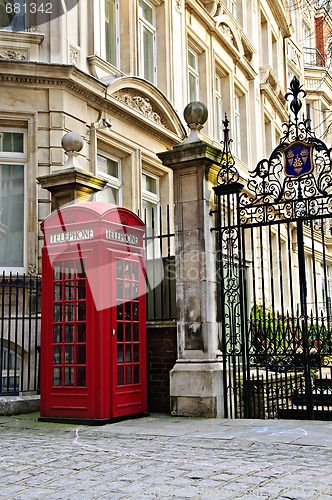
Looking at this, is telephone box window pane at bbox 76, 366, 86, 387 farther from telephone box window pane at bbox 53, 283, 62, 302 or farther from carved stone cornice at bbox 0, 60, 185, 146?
carved stone cornice at bbox 0, 60, 185, 146

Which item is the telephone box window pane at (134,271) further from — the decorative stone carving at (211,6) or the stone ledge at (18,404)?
the decorative stone carving at (211,6)

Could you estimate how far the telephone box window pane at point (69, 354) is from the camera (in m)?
8.45

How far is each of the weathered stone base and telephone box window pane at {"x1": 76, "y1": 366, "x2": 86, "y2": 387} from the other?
1.23 m

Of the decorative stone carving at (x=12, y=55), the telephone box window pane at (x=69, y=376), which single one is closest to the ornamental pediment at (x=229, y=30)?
the decorative stone carving at (x=12, y=55)

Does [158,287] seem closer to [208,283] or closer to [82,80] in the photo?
[208,283]

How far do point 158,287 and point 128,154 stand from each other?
5.70 meters

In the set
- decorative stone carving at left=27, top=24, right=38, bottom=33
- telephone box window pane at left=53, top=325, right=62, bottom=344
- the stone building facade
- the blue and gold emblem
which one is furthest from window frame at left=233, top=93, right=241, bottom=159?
telephone box window pane at left=53, top=325, right=62, bottom=344

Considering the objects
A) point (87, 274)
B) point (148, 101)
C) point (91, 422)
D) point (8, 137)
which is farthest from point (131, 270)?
point (148, 101)

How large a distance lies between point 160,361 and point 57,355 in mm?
1526

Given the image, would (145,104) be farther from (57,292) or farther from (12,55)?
(57,292)

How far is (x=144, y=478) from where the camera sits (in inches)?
201

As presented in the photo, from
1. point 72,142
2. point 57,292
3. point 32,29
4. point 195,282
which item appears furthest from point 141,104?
point 57,292

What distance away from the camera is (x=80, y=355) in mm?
8359

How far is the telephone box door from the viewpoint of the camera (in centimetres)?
842
